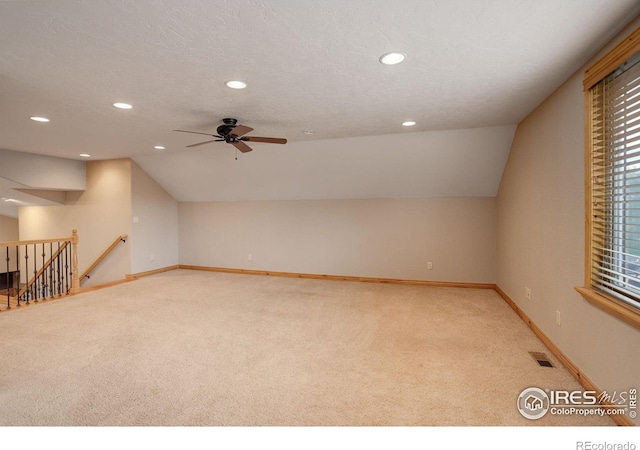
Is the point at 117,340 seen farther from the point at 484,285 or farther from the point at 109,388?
the point at 484,285

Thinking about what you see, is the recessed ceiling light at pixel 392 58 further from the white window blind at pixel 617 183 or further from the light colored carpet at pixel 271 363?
the light colored carpet at pixel 271 363

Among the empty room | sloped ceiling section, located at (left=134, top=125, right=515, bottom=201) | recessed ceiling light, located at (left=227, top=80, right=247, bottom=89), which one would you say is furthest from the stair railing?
recessed ceiling light, located at (left=227, top=80, right=247, bottom=89)

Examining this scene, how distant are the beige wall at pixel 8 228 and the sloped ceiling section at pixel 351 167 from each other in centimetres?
641

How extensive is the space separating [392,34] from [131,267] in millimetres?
5980

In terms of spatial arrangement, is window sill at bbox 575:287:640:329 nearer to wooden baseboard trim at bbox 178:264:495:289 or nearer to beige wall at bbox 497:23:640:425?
beige wall at bbox 497:23:640:425

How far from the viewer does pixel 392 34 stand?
190 centimetres

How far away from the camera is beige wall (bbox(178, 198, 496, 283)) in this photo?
517 cm

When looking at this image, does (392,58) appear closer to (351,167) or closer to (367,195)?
(351,167)

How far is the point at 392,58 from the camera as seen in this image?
220 cm

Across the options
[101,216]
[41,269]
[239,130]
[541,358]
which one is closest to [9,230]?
[41,269]

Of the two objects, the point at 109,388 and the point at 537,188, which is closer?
the point at 109,388

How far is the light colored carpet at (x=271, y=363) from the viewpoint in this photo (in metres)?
2.05

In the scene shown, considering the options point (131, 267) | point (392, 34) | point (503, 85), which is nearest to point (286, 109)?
point (392, 34)

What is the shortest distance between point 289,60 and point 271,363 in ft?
7.78
